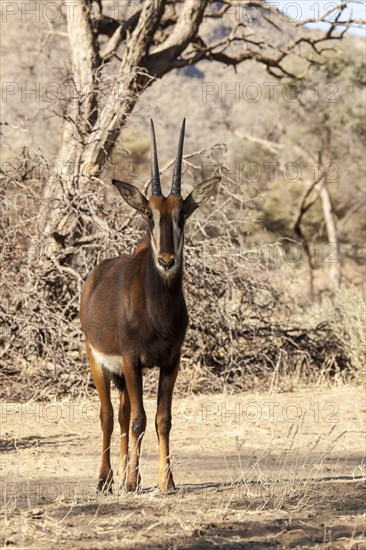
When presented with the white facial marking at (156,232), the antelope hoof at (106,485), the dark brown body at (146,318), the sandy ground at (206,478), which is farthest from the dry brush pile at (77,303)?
the white facial marking at (156,232)

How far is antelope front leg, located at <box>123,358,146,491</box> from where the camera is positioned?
20.7 ft

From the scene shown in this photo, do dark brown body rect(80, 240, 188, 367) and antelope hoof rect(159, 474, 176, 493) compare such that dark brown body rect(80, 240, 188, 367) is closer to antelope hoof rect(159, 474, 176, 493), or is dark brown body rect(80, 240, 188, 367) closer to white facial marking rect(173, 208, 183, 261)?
white facial marking rect(173, 208, 183, 261)

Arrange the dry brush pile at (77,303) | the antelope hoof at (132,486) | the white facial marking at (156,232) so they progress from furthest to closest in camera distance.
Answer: the dry brush pile at (77,303), the antelope hoof at (132,486), the white facial marking at (156,232)

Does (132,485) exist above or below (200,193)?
below

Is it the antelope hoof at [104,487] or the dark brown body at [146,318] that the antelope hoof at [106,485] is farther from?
the dark brown body at [146,318]

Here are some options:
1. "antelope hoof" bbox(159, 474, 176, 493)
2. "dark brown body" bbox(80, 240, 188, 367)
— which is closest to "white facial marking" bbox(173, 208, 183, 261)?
"dark brown body" bbox(80, 240, 188, 367)

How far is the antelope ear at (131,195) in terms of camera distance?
6.63 m

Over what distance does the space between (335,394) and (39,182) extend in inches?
178

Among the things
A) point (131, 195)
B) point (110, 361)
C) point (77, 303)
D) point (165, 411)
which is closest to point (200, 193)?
point (131, 195)

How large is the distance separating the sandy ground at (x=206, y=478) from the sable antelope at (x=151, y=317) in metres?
0.39

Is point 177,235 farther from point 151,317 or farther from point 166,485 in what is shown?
point 166,485

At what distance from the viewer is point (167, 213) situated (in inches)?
246

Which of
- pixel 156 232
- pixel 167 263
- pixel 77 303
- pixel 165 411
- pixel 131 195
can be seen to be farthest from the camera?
pixel 77 303

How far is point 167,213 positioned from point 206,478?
269 cm
